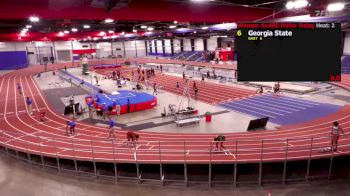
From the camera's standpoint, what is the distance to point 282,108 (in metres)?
25.3

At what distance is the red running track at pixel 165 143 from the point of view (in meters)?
13.6

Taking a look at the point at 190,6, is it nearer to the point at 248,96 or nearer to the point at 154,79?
the point at 248,96

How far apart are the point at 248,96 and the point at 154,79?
1988cm

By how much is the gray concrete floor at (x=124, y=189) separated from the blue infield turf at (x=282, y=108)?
355 inches

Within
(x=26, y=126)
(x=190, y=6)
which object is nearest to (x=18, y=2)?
(x=190, y=6)

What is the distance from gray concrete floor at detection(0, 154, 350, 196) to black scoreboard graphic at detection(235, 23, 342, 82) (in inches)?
246

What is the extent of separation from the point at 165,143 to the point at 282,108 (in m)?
13.9

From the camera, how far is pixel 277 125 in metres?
20.4

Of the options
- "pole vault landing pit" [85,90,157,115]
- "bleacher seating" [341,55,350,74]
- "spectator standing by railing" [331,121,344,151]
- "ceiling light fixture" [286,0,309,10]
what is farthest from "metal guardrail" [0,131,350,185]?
"bleacher seating" [341,55,350,74]

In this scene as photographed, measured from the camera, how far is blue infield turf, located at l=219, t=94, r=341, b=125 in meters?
22.2

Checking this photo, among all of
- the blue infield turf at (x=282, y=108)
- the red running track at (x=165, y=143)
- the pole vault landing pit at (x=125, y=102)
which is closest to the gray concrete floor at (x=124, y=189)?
the red running track at (x=165, y=143)

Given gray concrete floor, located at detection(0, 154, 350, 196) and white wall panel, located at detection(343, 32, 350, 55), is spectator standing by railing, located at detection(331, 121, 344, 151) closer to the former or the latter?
gray concrete floor, located at detection(0, 154, 350, 196)

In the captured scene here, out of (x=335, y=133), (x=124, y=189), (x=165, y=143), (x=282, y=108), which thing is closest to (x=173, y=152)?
(x=165, y=143)

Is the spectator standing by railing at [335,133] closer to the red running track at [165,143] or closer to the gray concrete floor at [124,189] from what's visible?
the red running track at [165,143]
